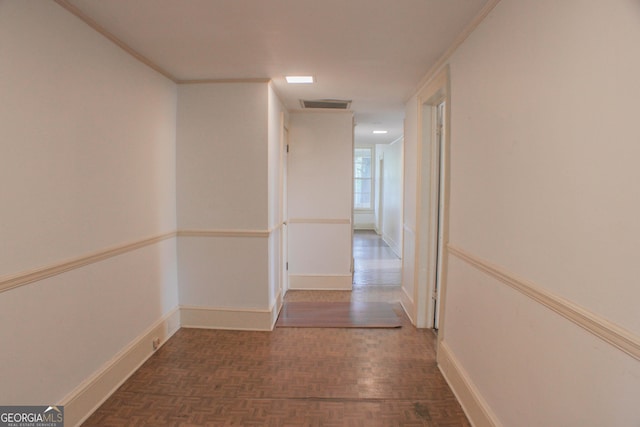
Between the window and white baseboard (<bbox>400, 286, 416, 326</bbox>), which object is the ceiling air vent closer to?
white baseboard (<bbox>400, 286, 416, 326</bbox>)

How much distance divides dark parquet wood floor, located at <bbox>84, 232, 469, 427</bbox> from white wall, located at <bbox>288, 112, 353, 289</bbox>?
150 centimetres

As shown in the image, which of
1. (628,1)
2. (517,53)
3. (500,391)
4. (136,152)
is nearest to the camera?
(628,1)

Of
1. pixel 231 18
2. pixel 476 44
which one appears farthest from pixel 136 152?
pixel 476 44

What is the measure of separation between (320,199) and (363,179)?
246 inches

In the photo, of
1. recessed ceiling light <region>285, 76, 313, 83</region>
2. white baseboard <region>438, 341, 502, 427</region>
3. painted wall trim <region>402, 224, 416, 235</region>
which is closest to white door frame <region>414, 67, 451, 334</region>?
painted wall trim <region>402, 224, 416, 235</region>

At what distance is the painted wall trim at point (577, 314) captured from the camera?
3.40 ft

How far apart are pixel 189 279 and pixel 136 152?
1.38 meters

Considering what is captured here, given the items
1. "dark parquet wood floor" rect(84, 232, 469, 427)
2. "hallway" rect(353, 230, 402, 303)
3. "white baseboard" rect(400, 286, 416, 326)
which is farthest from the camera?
"hallway" rect(353, 230, 402, 303)

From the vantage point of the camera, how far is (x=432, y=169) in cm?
346

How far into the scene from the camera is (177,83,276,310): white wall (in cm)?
342

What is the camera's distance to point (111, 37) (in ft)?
7.83

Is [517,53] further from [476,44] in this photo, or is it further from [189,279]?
[189,279]

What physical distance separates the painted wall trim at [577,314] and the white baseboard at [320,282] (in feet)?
10.3

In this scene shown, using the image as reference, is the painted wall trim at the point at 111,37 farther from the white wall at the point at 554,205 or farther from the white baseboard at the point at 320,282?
the white baseboard at the point at 320,282
